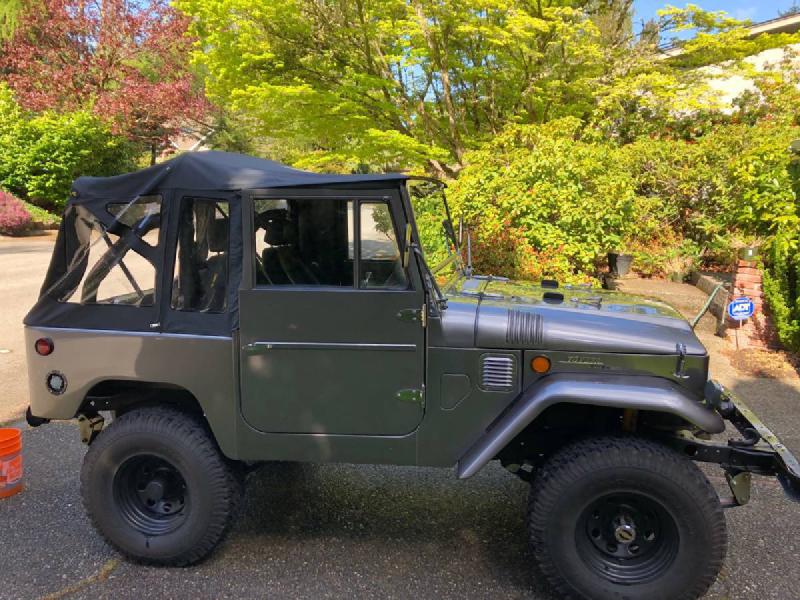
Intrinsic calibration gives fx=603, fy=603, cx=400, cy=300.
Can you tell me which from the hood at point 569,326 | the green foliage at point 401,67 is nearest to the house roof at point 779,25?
the green foliage at point 401,67

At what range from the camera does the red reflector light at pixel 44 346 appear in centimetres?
298

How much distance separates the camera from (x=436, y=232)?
157 inches

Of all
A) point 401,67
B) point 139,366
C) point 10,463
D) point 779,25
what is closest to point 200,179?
point 139,366

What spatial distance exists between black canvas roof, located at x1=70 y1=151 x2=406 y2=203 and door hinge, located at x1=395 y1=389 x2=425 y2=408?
946 mm

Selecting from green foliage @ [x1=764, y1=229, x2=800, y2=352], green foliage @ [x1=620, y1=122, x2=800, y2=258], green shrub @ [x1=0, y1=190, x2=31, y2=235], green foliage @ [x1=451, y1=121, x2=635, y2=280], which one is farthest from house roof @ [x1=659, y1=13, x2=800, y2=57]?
green shrub @ [x1=0, y1=190, x2=31, y2=235]

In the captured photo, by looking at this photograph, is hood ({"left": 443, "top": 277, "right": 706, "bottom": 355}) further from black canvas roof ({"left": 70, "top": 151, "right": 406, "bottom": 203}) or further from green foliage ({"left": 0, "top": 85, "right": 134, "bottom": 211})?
green foliage ({"left": 0, "top": 85, "right": 134, "bottom": 211})

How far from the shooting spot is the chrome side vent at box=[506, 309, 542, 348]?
2.67 m

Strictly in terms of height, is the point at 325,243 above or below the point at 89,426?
above

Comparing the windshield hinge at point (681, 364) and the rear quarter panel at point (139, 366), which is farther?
the rear quarter panel at point (139, 366)

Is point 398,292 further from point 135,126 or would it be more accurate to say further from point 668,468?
point 135,126

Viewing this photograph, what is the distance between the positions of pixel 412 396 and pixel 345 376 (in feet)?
1.04

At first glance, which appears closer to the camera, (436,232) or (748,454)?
(748,454)

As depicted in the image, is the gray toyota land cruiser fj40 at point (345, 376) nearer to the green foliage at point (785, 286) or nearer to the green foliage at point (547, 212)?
the green foliage at point (785, 286)

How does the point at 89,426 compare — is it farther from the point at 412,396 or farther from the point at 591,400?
the point at 591,400
